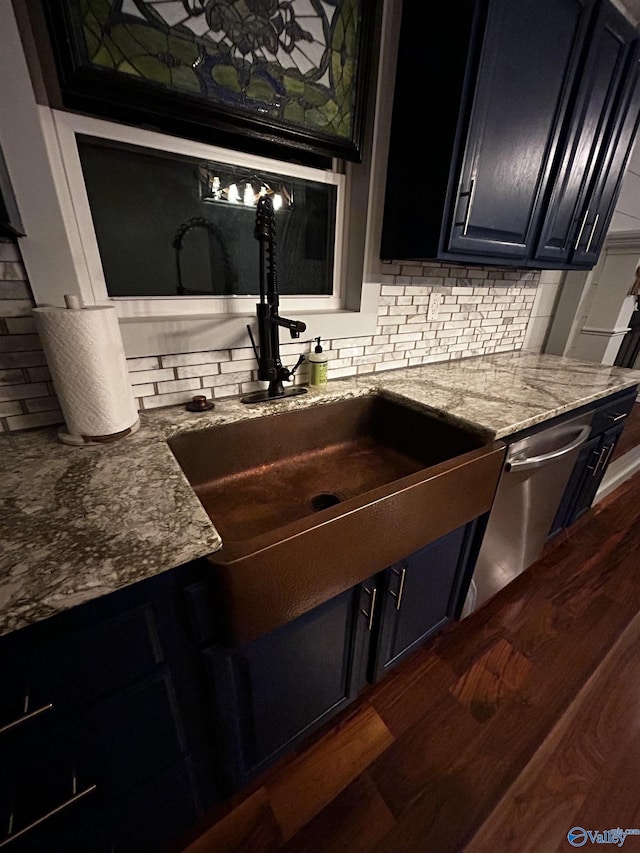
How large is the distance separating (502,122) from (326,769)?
2.16m

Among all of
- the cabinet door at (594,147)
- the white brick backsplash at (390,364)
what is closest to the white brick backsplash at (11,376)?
the white brick backsplash at (390,364)

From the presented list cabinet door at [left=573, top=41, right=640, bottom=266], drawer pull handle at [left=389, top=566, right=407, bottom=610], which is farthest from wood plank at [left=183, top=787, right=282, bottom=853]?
cabinet door at [left=573, top=41, right=640, bottom=266]

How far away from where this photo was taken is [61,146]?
86 cm

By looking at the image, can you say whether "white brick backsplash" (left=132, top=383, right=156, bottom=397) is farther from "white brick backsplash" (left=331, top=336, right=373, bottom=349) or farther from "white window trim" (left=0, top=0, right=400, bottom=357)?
"white brick backsplash" (left=331, top=336, right=373, bottom=349)

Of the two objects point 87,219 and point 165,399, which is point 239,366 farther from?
point 87,219

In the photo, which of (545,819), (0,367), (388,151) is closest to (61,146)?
(0,367)

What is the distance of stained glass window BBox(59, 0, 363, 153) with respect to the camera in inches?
30.0

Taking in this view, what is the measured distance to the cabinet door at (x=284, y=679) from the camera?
0.74 meters

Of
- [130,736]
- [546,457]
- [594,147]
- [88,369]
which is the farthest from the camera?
[594,147]

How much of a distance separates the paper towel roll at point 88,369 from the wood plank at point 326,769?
1.14 m

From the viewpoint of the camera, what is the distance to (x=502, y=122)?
44.6 inches

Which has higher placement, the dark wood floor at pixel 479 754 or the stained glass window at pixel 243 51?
the stained glass window at pixel 243 51

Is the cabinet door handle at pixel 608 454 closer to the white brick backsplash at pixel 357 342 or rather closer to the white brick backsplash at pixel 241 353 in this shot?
the white brick backsplash at pixel 357 342

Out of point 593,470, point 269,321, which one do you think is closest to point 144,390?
point 269,321
